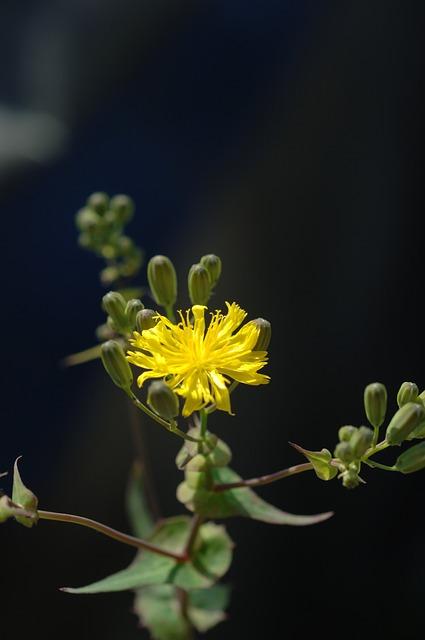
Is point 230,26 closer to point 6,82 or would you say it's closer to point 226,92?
point 226,92

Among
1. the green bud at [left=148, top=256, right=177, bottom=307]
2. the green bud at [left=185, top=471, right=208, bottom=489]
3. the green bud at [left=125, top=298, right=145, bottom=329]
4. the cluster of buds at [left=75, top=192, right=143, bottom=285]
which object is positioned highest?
the cluster of buds at [left=75, top=192, right=143, bottom=285]

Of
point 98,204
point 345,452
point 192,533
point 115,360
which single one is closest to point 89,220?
point 98,204

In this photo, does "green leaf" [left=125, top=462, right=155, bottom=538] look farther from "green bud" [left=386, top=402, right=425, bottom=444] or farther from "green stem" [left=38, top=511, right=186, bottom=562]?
"green bud" [left=386, top=402, right=425, bottom=444]

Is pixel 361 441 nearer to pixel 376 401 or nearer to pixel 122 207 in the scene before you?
pixel 376 401

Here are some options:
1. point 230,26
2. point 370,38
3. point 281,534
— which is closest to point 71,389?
point 281,534

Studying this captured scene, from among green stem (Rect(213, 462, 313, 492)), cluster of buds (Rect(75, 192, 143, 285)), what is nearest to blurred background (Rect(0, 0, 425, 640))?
cluster of buds (Rect(75, 192, 143, 285))

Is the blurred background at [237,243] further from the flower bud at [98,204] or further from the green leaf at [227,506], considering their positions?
the green leaf at [227,506]

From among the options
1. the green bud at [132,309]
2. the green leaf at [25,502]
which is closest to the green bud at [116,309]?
the green bud at [132,309]
